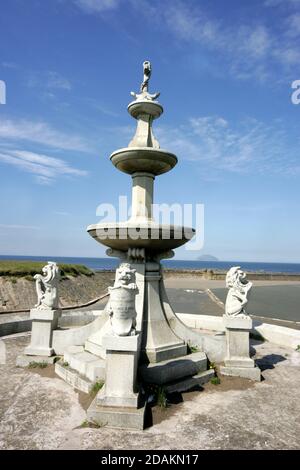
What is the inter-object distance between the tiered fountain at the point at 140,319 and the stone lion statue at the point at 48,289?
1163 mm

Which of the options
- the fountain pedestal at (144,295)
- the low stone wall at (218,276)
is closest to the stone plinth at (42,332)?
the fountain pedestal at (144,295)

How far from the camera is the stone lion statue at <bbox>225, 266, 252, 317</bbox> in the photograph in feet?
22.9

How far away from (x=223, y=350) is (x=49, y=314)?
13.5ft

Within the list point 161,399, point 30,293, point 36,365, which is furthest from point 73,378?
point 30,293

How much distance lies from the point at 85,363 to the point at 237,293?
11.4 feet

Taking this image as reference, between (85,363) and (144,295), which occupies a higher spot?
(144,295)

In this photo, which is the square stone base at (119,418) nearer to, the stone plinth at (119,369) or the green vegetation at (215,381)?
the stone plinth at (119,369)

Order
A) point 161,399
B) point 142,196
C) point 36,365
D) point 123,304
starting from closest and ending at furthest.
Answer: point 123,304, point 161,399, point 36,365, point 142,196

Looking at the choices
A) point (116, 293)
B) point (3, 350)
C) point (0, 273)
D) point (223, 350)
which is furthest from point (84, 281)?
point (116, 293)

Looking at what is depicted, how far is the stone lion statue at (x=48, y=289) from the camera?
764 cm

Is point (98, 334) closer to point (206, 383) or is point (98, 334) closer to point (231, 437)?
point (206, 383)

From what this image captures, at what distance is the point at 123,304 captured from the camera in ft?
16.9

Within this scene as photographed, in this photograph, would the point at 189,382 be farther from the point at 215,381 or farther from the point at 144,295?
the point at 144,295

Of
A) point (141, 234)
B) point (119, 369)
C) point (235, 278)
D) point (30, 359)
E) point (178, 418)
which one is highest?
point (141, 234)
